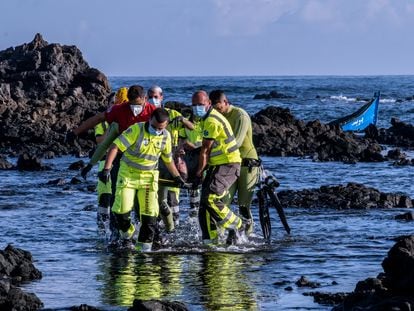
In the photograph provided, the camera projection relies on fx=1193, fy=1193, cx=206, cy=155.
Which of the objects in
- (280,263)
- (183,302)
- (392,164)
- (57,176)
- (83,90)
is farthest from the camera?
(83,90)

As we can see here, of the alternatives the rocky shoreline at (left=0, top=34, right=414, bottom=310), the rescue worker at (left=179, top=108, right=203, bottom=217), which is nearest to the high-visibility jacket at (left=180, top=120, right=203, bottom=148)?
the rescue worker at (left=179, top=108, right=203, bottom=217)

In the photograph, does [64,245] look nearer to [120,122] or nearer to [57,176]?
[120,122]

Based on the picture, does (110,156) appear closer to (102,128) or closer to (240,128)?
(102,128)

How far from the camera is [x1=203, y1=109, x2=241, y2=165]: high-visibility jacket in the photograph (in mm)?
14672

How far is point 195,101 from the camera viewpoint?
1473 centimetres

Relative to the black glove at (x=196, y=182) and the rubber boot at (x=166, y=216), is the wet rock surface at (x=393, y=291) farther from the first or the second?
the rubber boot at (x=166, y=216)

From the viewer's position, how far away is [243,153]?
51.3 feet

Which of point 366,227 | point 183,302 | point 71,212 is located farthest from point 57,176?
point 183,302

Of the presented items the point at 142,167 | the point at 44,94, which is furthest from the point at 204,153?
the point at 44,94

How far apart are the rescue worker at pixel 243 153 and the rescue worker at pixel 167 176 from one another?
595 mm

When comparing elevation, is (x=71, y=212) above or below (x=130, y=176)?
below

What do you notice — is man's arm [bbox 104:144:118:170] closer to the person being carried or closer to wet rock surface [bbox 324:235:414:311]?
the person being carried

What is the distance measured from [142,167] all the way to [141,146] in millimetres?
289

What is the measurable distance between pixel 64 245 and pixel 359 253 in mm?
3865
